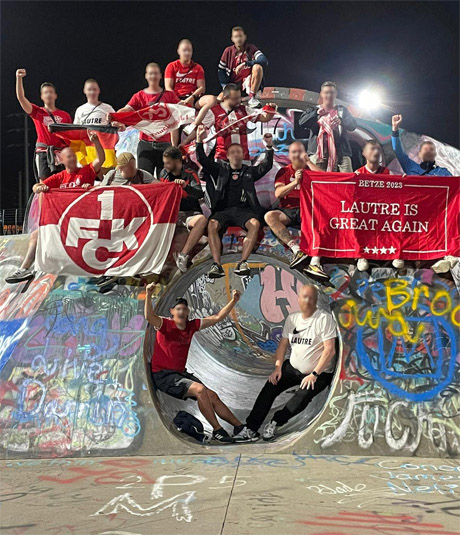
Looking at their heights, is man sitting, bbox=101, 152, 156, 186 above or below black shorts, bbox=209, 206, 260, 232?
above

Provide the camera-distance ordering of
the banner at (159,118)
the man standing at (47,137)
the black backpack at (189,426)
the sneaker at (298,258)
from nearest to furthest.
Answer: the sneaker at (298,258), the black backpack at (189,426), the banner at (159,118), the man standing at (47,137)

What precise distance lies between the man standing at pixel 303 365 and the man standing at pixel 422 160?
8.17 ft

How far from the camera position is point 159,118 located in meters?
10.7

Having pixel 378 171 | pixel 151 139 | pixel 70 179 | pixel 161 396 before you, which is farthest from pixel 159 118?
pixel 161 396

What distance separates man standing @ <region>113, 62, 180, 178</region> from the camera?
428 inches

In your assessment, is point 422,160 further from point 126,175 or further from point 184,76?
point 184,76

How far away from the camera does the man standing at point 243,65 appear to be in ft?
37.6

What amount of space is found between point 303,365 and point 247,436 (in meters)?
1.36

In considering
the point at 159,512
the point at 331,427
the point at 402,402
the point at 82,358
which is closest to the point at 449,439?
the point at 402,402

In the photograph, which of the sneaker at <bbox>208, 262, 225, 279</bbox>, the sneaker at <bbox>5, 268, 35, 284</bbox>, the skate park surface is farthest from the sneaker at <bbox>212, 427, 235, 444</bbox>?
the sneaker at <bbox>5, 268, 35, 284</bbox>

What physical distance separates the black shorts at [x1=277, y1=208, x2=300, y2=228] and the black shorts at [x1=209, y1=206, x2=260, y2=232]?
446 millimetres

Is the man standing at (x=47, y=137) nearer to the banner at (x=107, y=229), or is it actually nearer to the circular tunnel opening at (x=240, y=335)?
the banner at (x=107, y=229)

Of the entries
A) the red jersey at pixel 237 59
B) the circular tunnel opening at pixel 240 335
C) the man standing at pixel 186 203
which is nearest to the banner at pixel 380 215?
the circular tunnel opening at pixel 240 335

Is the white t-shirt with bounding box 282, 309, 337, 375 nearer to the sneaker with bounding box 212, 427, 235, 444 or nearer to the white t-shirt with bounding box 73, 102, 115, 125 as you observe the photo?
the sneaker with bounding box 212, 427, 235, 444
